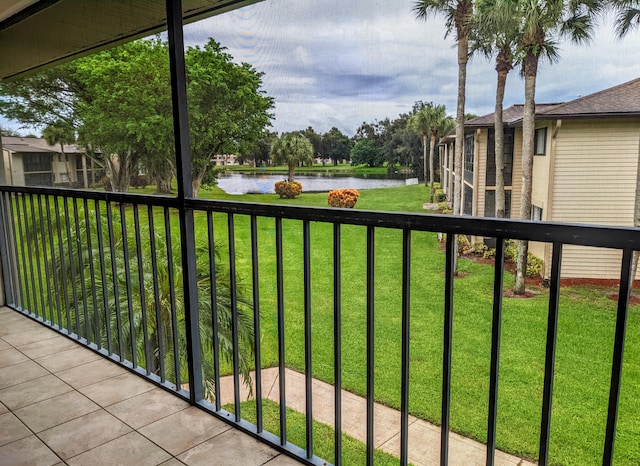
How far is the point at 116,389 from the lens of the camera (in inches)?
95.5

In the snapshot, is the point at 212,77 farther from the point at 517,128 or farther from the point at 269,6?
the point at 517,128

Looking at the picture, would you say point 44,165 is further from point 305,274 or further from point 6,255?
point 305,274

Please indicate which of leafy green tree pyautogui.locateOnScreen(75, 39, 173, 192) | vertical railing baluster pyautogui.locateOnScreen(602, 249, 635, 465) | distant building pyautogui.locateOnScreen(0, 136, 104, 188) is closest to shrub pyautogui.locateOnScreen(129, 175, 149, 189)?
leafy green tree pyautogui.locateOnScreen(75, 39, 173, 192)

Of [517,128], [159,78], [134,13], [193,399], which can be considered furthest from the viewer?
[159,78]

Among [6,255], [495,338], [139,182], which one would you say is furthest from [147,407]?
[6,255]

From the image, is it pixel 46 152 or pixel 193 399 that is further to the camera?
pixel 46 152

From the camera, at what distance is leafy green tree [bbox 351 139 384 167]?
1.62 m

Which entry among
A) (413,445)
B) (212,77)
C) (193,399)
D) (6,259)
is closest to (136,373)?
(193,399)

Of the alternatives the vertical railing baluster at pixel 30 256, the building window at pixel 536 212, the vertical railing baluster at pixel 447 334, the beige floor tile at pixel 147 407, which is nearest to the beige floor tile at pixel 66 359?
the beige floor tile at pixel 147 407

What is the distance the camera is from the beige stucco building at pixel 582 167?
109 cm

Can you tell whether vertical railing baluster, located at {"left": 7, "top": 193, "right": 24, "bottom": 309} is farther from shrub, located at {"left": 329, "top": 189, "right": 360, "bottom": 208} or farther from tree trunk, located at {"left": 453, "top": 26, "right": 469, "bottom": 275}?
tree trunk, located at {"left": 453, "top": 26, "right": 469, "bottom": 275}

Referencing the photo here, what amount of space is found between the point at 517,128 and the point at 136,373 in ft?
7.51

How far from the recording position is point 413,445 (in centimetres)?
475

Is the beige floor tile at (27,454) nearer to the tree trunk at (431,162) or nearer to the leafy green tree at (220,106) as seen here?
the leafy green tree at (220,106)
